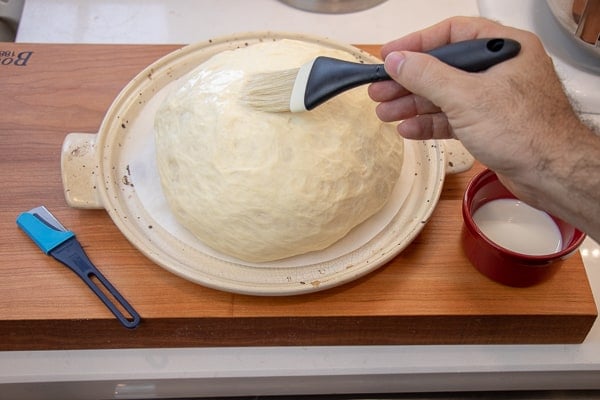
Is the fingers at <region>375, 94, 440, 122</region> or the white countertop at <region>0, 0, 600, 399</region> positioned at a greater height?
the fingers at <region>375, 94, 440, 122</region>

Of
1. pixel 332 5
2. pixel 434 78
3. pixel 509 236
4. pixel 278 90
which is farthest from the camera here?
pixel 332 5

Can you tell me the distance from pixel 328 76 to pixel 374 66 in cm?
6

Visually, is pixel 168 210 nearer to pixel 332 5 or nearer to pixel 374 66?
pixel 374 66

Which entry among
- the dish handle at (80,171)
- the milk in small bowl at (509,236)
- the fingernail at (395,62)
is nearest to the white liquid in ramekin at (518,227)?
the milk in small bowl at (509,236)

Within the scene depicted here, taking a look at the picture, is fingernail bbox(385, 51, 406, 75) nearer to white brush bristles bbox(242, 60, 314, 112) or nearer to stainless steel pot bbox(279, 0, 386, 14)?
white brush bristles bbox(242, 60, 314, 112)

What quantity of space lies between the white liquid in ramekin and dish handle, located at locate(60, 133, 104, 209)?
2.07ft

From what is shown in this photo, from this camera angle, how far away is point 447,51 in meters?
0.77

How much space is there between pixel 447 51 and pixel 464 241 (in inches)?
13.8

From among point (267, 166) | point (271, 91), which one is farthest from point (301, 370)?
point (271, 91)

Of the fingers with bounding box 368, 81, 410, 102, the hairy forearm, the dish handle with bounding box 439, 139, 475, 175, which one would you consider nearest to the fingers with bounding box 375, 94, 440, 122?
the fingers with bounding box 368, 81, 410, 102

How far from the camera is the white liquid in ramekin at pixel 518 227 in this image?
3.23ft

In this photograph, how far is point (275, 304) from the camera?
0.96 metres

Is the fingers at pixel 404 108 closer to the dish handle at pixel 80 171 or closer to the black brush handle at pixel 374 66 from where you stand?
the black brush handle at pixel 374 66

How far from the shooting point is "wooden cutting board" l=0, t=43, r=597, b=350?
3.10 ft
